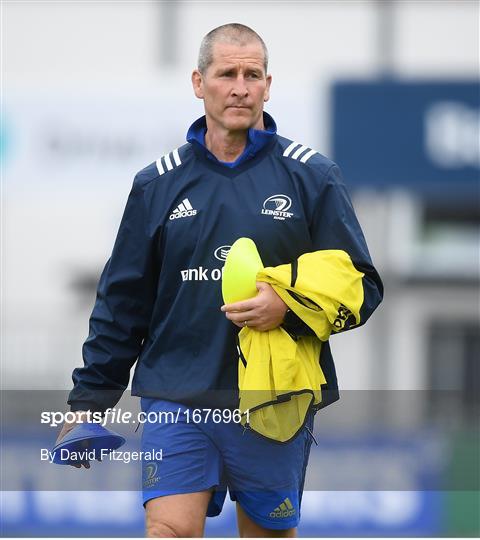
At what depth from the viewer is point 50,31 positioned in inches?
672

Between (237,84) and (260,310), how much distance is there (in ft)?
2.41

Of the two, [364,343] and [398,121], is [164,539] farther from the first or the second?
[364,343]

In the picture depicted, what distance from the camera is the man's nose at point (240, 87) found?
448 centimetres

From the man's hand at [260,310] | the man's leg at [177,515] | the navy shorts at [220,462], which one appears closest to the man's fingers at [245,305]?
the man's hand at [260,310]

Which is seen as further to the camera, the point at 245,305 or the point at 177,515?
the point at 177,515

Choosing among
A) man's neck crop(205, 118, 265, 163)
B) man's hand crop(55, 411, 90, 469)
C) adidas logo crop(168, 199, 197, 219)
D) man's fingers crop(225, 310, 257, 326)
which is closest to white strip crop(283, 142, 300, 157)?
man's neck crop(205, 118, 265, 163)

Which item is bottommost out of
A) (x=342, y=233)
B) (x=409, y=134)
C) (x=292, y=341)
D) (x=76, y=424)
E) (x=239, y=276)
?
(x=76, y=424)

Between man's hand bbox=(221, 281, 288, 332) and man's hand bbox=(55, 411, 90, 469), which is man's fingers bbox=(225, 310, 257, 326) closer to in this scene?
man's hand bbox=(221, 281, 288, 332)

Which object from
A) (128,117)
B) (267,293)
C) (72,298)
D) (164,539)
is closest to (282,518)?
(164,539)

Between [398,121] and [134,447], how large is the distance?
9.20 meters

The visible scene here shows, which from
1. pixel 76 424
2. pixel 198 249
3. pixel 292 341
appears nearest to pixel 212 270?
pixel 198 249

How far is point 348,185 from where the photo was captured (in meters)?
14.7

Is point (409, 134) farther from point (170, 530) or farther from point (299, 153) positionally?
point (170, 530)

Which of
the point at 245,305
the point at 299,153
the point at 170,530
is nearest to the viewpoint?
the point at 245,305
